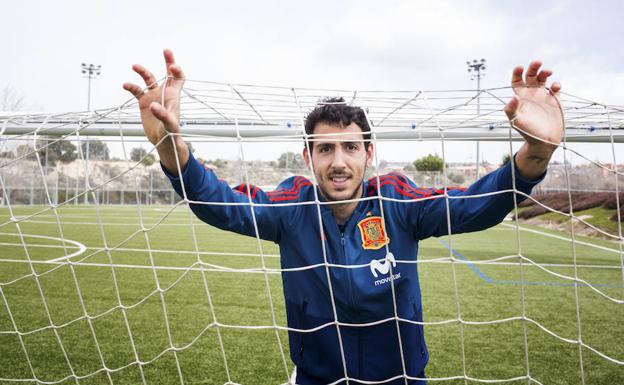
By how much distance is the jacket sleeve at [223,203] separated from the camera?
1.66 meters

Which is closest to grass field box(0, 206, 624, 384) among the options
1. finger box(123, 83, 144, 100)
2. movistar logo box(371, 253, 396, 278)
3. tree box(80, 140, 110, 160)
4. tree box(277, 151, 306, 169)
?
movistar logo box(371, 253, 396, 278)

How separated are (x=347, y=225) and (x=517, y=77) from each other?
2.95 feet


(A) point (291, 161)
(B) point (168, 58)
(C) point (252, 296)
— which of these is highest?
(A) point (291, 161)

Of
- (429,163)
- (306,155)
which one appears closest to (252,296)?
(306,155)

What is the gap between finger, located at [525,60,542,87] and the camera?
1.48 m

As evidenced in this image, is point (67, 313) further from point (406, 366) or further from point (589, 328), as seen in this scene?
point (589, 328)

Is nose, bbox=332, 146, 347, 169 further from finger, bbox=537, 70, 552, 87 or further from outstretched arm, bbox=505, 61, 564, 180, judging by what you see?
finger, bbox=537, 70, 552, 87

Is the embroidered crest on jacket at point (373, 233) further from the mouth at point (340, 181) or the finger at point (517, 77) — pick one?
the finger at point (517, 77)

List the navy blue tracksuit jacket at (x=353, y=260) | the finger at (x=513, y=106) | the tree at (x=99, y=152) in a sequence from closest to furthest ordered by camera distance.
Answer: the finger at (x=513, y=106) < the navy blue tracksuit jacket at (x=353, y=260) < the tree at (x=99, y=152)

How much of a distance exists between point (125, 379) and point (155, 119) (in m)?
2.02

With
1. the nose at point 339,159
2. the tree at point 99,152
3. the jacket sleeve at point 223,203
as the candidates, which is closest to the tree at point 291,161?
the tree at point 99,152

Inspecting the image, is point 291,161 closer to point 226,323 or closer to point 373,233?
point 226,323

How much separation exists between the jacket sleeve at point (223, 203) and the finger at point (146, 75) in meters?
0.33

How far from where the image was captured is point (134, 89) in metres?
1.61
